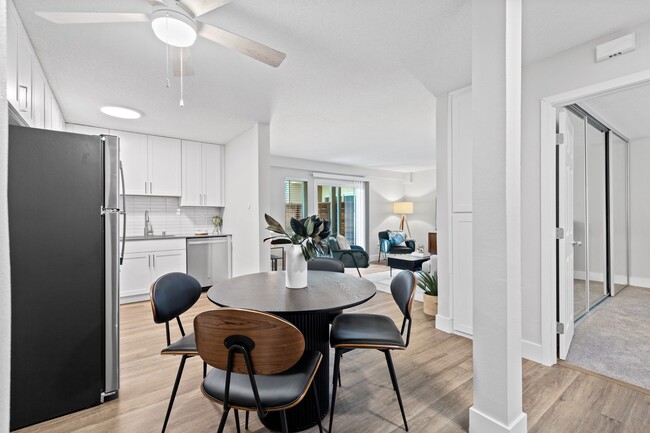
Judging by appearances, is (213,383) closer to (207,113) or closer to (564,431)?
(564,431)

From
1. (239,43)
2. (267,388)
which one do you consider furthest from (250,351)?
(239,43)

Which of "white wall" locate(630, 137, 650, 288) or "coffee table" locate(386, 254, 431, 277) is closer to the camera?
"white wall" locate(630, 137, 650, 288)

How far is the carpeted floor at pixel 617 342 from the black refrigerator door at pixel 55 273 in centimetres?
361

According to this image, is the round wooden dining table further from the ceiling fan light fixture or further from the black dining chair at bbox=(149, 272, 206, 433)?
the ceiling fan light fixture

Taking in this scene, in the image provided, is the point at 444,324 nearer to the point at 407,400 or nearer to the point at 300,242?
the point at 407,400

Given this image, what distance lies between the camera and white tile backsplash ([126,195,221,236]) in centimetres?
474

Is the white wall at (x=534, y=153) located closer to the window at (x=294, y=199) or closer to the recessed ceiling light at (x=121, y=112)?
the recessed ceiling light at (x=121, y=112)

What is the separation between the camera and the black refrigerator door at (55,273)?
5.81 ft

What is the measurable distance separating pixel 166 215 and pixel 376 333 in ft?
14.5

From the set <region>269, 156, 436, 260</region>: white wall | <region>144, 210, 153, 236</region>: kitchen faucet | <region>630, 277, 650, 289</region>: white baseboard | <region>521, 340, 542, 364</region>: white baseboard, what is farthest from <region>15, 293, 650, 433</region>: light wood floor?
<region>269, 156, 436, 260</region>: white wall

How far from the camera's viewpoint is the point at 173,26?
69.0 inches

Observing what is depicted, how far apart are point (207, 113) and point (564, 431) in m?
4.27

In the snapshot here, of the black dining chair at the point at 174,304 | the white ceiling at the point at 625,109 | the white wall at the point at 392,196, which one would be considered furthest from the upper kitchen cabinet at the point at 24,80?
the white wall at the point at 392,196

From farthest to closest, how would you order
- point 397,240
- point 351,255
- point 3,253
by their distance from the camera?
point 397,240 < point 351,255 < point 3,253
